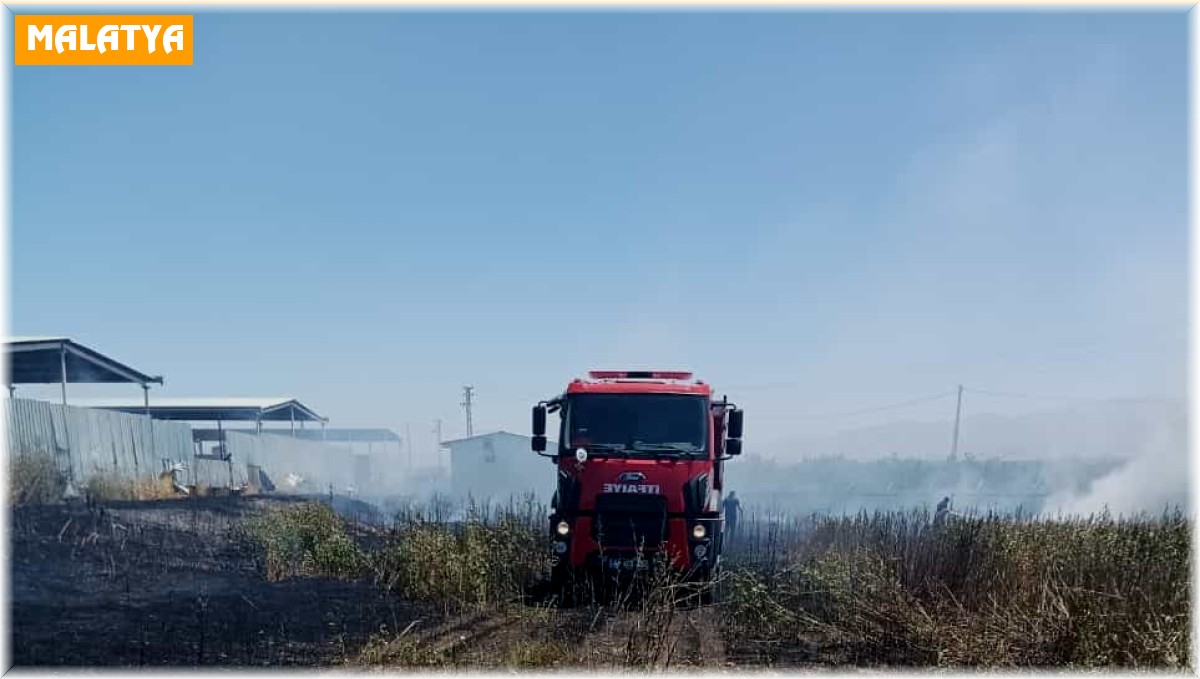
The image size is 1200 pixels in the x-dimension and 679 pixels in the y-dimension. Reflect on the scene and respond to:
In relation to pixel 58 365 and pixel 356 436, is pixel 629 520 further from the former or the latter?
pixel 356 436

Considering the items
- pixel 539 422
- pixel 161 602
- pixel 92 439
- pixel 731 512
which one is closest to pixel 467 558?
pixel 539 422

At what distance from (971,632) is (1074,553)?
249 centimetres

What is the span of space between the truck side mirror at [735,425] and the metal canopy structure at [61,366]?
13644 mm

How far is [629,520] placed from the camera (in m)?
11.8

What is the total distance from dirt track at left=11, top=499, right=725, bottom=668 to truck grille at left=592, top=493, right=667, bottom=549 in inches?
32.9

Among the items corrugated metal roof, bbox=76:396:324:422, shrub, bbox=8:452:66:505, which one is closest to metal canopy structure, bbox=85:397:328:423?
corrugated metal roof, bbox=76:396:324:422

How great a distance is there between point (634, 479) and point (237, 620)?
4.69 meters

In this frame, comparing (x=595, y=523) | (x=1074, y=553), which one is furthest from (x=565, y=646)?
(x=1074, y=553)

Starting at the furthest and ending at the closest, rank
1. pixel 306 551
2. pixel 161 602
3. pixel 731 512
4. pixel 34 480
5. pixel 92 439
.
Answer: pixel 731 512, pixel 92 439, pixel 34 480, pixel 306 551, pixel 161 602

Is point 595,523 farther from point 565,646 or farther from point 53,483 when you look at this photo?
point 53,483

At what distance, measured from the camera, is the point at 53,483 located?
51.4ft

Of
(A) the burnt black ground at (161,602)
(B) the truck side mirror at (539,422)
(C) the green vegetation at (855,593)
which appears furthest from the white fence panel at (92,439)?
(B) the truck side mirror at (539,422)

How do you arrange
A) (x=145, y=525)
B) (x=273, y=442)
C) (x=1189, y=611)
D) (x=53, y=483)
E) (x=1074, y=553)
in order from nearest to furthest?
(x=1189, y=611) → (x=1074, y=553) → (x=145, y=525) → (x=53, y=483) → (x=273, y=442)

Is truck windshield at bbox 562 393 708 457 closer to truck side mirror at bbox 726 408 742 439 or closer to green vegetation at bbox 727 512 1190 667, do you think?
truck side mirror at bbox 726 408 742 439
